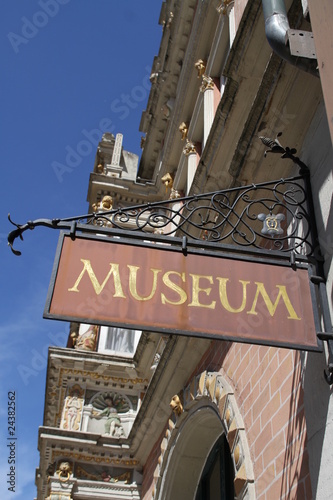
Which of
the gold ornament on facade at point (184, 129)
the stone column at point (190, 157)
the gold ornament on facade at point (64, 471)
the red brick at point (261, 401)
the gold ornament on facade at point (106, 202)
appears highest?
the gold ornament on facade at point (184, 129)

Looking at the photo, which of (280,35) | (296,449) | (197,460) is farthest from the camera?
(197,460)

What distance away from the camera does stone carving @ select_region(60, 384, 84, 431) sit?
12672 millimetres

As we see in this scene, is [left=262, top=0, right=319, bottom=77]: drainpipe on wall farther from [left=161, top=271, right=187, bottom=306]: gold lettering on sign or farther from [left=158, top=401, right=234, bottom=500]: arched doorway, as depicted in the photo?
[left=158, top=401, right=234, bottom=500]: arched doorway

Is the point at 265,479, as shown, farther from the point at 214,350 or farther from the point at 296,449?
the point at 214,350

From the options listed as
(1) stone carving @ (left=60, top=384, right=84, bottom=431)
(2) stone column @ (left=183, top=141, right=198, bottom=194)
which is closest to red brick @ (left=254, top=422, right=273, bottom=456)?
(1) stone carving @ (left=60, top=384, right=84, bottom=431)

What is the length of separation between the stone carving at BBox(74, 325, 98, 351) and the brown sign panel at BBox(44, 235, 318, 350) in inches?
396

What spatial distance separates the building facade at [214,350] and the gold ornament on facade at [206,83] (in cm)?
5

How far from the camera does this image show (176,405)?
30.7 ft

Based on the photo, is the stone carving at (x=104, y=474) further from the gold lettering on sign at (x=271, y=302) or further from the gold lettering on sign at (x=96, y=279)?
the gold lettering on sign at (x=271, y=302)

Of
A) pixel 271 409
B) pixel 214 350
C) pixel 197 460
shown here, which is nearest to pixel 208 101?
pixel 214 350

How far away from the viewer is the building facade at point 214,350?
473 centimetres

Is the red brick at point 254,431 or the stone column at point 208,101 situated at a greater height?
the stone column at point 208,101

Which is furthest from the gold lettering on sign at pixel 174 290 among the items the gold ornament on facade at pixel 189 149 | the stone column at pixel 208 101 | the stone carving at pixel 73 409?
the gold ornament on facade at pixel 189 149

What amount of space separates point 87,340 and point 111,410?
6.40 ft
